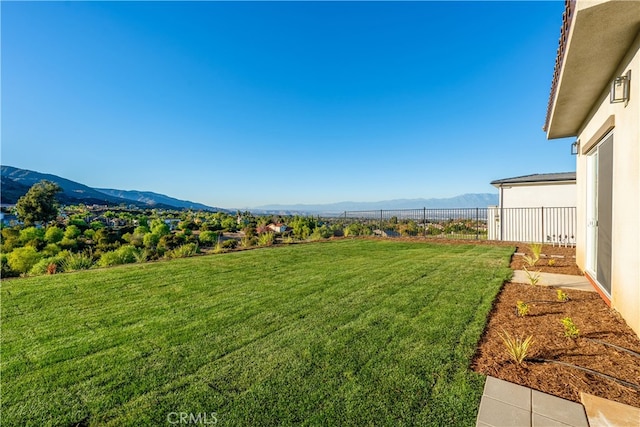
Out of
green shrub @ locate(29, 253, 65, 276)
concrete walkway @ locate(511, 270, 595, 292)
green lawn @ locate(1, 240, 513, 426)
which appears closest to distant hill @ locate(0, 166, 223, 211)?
green shrub @ locate(29, 253, 65, 276)

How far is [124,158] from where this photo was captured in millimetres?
24469

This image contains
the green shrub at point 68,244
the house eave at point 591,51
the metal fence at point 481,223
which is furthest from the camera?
the green shrub at point 68,244

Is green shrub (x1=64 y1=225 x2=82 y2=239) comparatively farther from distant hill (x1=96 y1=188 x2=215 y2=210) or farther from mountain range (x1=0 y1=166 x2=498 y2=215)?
distant hill (x1=96 y1=188 x2=215 y2=210)

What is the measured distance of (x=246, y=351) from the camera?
2518 millimetres

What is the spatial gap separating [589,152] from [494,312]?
4.39 m

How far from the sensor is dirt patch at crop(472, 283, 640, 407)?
75.9 inches

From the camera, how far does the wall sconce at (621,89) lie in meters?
2.96

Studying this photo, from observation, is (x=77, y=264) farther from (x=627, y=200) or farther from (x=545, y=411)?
(x=627, y=200)

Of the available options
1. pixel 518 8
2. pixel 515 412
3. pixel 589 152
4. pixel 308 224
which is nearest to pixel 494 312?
pixel 515 412

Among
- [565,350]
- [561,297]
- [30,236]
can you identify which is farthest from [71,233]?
[561,297]

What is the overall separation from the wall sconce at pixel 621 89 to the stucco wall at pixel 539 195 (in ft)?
37.8

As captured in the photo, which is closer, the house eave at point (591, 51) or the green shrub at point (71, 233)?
the house eave at point (591, 51)

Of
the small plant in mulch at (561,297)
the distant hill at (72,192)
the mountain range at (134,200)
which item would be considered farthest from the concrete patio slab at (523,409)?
the distant hill at (72,192)

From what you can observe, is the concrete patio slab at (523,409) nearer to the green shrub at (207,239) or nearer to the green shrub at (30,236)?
the green shrub at (207,239)
